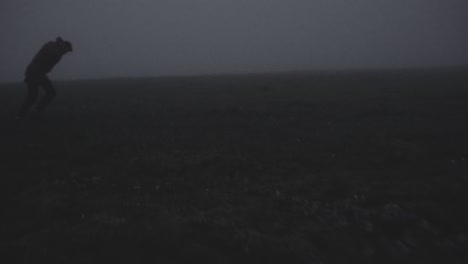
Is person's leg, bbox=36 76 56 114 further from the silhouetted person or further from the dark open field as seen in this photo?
the dark open field

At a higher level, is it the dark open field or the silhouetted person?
the silhouetted person

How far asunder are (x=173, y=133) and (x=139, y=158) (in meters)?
3.50

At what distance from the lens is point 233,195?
730 cm

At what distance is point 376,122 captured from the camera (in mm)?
15641

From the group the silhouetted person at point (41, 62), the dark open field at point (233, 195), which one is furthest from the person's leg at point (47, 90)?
the dark open field at point (233, 195)

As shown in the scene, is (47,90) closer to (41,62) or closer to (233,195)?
(41,62)

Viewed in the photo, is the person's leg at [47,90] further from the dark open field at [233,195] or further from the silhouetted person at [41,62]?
the dark open field at [233,195]

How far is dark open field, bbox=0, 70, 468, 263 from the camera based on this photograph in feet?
18.0

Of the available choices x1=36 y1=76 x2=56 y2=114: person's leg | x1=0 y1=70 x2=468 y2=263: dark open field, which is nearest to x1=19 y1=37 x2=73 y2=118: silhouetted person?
x1=36 y1=76 x2=56 y2=114: person's leg

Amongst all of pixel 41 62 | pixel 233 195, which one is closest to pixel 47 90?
pixel 41 62

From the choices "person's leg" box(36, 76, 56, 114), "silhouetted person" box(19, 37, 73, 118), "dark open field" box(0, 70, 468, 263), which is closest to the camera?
"dark open field" box(0, 70, 468, 263)

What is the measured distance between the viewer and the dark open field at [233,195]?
5.49 m

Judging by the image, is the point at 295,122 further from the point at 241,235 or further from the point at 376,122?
the point at 241,235

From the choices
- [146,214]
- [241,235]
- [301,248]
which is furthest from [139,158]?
[301,248]
